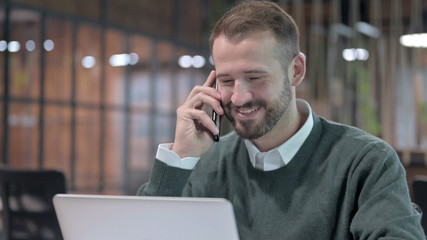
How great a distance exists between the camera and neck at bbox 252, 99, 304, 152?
1.42 meters

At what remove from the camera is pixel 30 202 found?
8.05 feet

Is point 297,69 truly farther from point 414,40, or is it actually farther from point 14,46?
point 14,46

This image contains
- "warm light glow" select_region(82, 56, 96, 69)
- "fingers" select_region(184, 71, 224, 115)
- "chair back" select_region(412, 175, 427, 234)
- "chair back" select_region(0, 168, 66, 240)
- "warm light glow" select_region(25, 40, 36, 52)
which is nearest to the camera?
"fingers" select_region(184, 71, 224, 115)

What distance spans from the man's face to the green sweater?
12 centimetres

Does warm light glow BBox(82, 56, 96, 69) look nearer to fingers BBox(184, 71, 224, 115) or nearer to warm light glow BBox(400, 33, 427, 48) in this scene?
warm light glow BBox(400, 33, 427, 48)

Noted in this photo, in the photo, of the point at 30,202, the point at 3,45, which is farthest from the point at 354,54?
the point at 30,202

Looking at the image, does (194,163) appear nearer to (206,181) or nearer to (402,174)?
(206,181)

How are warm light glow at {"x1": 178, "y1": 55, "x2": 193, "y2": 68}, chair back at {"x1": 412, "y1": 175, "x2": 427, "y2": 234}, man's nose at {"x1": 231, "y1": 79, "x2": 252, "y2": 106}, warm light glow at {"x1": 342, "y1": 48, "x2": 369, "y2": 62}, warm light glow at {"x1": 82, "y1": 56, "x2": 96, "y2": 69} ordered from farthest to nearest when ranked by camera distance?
warm light glow at {"x1": 178, "y1": 55, "x2": 193, "y2": 68}
warm light glow at {"x1": 82, "y1": 56, "x2": 96, "y2": 69}
warm light glow at {"x1": 342, "y1": 48, "x2": 369, "y2": 62}
chair back at {"x1": 412, "y1": 175, "x2": 427, "y2": 234}
man's nose at {"x1": 231, "y1": 79, "x2": 252, "y2": 106}

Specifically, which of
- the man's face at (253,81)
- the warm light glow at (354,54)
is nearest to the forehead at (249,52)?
the man's face at (253,81)

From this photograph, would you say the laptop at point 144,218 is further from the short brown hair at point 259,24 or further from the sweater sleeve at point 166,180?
the short brown hair at point 259,24

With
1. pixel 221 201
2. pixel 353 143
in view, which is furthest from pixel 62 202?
pixel 353 143

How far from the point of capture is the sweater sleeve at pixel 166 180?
141cm

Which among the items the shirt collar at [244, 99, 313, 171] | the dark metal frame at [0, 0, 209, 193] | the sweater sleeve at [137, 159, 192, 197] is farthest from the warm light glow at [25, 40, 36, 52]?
the shirt collar at [244, 99, 313, 171]

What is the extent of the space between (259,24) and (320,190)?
0.44 metres
